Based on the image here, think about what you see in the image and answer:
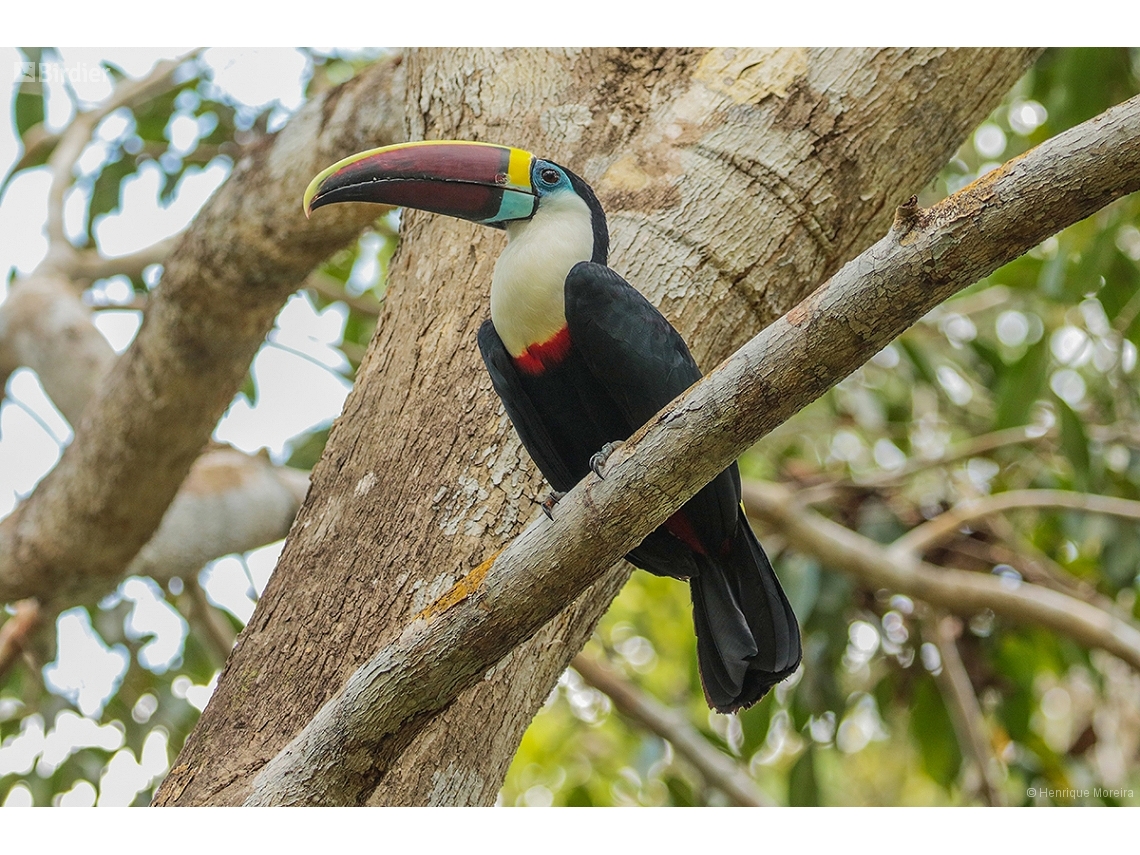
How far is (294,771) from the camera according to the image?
4.62ft

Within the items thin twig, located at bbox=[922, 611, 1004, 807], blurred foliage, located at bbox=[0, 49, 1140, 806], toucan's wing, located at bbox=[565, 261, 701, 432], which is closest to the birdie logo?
blurred foliage, located at bbox=[0, 49, 1140, 806]

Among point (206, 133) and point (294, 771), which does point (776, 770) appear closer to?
point (206, 133)

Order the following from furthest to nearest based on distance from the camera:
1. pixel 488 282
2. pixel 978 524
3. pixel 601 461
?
pixel 978 524
pixel 488 282
pixel 601 461

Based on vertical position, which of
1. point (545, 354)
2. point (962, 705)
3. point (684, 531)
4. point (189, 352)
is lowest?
point (962, 705)

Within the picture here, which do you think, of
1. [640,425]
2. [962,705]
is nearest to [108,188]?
[640,425]

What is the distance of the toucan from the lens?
1632 millimetres

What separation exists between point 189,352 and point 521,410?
1466 millimetres

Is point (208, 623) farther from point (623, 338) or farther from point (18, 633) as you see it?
point (623, 338)

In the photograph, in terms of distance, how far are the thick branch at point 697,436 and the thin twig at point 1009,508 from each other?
2256 millimetres

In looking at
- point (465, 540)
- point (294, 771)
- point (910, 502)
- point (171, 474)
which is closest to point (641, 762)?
point (910, 502)

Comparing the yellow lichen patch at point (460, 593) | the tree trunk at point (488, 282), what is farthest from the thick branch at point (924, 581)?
the yellow lichen patch at point (460, 593)

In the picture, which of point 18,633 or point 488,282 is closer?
point 488,282

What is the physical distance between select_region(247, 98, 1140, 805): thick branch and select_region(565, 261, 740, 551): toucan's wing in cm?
28

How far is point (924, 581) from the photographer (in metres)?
3.26
